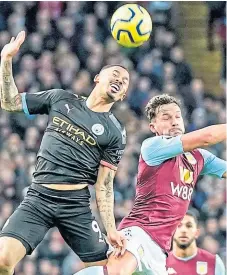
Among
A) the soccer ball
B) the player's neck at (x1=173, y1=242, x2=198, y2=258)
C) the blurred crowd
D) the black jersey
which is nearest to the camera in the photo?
the black jersey

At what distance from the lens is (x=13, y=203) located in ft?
41.8

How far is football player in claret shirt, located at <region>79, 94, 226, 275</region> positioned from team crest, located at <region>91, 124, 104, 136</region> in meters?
0.39

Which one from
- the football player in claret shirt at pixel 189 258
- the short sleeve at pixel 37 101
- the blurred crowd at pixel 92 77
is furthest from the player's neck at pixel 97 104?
the blurred crowd at pixel 92 77

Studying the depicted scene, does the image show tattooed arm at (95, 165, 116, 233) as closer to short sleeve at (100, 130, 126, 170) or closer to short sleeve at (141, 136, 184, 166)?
short sleeve at (100, 130, 126, 170)

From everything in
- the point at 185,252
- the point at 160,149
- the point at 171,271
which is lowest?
→ the point at 171,271

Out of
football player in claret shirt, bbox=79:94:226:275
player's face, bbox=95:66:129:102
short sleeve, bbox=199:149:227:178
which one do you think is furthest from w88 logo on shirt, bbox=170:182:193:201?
→ player's face, bbox=95:66:129:102

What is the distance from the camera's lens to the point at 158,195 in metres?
7.47

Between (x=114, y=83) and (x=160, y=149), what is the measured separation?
2.50ft

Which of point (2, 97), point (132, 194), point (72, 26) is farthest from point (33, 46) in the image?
point (2, 97)

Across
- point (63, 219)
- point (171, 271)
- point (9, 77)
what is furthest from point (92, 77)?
point (63, 219)

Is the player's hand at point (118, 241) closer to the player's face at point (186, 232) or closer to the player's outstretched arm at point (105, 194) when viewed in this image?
the player's outstretched arm at point (105, 194)

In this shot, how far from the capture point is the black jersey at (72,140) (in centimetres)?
754

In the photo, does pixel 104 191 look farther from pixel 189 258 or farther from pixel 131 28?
pixel 189 258

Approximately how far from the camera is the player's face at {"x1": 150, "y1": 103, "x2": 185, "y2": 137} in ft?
24.8
